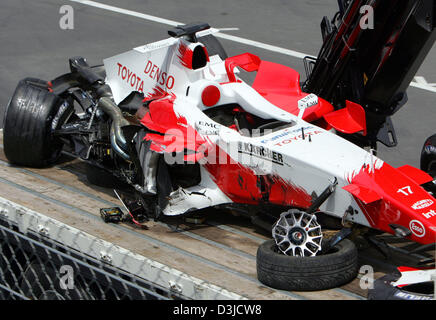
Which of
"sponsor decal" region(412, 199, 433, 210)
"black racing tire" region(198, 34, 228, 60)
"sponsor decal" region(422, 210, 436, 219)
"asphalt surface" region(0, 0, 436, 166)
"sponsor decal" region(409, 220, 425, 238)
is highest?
"black racing tire" region(198, 34, 228, 60)

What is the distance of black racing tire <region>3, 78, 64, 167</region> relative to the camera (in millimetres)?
8414

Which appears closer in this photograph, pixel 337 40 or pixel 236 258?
pixel 236 258

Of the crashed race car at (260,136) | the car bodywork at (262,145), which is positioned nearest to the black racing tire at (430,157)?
the crashed race car at (260,136)

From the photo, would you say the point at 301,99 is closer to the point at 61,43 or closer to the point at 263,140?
the point at 263,140

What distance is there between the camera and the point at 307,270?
18.5 ft

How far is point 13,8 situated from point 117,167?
10.4 m

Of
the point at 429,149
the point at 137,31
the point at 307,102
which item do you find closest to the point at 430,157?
the point at 429,149

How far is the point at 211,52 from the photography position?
28.1ft

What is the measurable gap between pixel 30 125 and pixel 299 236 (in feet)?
12.4

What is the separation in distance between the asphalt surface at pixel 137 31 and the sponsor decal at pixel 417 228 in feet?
20.6

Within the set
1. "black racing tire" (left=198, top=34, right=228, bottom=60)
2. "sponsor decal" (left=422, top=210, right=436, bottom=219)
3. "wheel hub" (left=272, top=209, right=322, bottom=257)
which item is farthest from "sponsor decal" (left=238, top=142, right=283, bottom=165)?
"black racing tire" (left=198, top=34, right=228, bottom=60)

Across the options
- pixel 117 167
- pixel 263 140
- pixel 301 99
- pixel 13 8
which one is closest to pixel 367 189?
pixel 263 140

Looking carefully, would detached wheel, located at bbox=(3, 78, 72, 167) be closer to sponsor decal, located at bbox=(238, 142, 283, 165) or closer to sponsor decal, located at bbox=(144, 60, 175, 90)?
sponsor decal, located at bbox=(144, 60, 175, 90)

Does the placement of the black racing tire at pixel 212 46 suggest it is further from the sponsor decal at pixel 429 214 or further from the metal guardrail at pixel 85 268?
the sponsor decal at pixel 429 214
